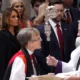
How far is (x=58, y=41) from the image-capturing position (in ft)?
22.4

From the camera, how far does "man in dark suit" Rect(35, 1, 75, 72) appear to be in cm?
679

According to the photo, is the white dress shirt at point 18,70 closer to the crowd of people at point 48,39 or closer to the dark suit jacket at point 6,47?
the crowd of people at point 48,39

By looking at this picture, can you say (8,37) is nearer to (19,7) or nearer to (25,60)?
(19,7)

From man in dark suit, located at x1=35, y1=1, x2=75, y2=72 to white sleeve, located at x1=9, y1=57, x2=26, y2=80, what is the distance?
1534 millimetres

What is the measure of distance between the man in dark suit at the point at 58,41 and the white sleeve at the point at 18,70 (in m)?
1.53

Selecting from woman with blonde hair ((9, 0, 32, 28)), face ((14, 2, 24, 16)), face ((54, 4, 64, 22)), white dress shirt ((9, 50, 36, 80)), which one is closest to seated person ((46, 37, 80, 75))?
white dress shirt ((9, 50, 36, 80))

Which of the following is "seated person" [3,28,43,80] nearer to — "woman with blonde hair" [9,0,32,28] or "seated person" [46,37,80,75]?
"seated person" [46,37,80,75]

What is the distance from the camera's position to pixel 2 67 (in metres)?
6.89

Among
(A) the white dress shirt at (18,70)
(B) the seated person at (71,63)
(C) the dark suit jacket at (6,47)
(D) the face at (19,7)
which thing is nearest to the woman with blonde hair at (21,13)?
(D) the face at (19,7)

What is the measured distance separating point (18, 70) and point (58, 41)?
177 cm

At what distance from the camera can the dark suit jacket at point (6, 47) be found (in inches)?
272

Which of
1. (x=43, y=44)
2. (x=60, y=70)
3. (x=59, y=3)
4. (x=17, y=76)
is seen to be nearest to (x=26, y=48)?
(x=17, y=76)

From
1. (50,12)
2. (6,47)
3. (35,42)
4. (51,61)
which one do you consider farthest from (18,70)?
(6,47)

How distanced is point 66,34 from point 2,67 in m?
1.12
